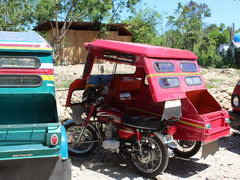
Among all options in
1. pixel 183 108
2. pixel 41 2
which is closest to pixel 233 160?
pixel 183 108

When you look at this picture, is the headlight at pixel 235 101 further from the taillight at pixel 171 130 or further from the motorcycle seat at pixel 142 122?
the taillight at pixel 171 130

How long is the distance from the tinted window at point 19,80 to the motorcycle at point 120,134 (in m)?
1.77

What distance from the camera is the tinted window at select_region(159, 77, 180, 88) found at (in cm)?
448

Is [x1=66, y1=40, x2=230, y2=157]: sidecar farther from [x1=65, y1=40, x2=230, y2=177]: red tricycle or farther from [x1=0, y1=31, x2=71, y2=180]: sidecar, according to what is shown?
[x1=0, y1=31, x2=71, y2=180]: sidecar

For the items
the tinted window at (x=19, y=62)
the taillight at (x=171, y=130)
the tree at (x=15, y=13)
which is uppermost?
the tree at (x=15, y=13)

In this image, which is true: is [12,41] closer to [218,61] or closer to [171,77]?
[171,77]

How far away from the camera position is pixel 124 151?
5.02 metres

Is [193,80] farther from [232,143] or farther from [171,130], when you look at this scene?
[232,143]

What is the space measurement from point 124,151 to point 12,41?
2.47 m

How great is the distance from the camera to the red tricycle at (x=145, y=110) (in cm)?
458

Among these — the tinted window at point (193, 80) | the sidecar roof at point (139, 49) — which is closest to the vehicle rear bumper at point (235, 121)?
the tinted window at point (193, 80)

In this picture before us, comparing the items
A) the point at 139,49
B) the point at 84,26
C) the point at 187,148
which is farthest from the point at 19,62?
the point at 84,26

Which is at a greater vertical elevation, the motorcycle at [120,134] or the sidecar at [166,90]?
the sidecar at [166,90]

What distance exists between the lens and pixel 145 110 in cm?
577
